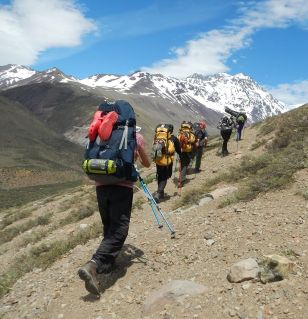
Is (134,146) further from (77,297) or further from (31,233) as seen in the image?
(31,233)

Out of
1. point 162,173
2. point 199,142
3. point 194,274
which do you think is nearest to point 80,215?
point 162,173

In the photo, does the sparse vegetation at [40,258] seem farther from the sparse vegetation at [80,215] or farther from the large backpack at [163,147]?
the sparse vegetation at [80,215]

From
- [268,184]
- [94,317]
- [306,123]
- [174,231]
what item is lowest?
[94,317]

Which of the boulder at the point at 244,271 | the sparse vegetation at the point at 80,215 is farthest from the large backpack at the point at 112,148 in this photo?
the sparse vegetation at the point at 80,215

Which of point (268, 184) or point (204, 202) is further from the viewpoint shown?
point (204, 202)

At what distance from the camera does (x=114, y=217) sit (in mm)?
7980

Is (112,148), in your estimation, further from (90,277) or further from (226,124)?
(226,124)

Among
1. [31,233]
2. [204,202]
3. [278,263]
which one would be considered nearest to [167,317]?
[278,263]

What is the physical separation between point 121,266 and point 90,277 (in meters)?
1.33

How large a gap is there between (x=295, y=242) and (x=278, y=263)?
1093 mm

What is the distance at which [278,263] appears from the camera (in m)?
6.97

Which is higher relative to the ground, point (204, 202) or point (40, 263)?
point (204, 202)

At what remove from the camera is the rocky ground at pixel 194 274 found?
260 inches

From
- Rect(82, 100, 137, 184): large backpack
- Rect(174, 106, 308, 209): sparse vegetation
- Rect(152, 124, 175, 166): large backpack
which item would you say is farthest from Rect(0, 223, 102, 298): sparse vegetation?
Rect(82, 100, 137, 184): large backpack
